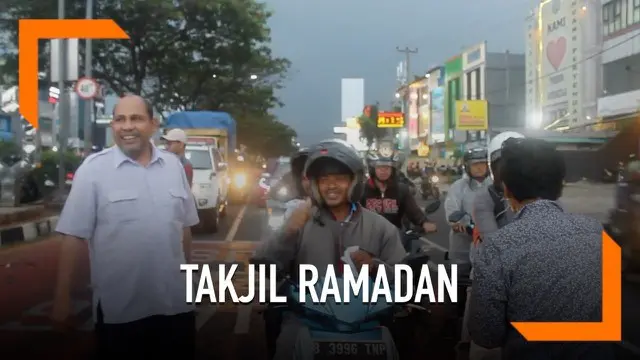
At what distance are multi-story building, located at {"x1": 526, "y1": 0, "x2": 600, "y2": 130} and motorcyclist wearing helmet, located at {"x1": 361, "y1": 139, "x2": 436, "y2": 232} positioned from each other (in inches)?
53.3

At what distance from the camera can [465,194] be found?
13.0ft

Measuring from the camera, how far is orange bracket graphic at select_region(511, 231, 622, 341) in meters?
1.91

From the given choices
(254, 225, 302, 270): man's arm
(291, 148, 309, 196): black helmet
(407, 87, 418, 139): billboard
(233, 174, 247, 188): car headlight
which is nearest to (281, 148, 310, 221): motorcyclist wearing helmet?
(291, 148, 309, 196): black helmet

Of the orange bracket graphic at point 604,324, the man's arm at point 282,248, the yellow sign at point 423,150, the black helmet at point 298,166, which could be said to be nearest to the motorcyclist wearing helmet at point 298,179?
the black helmet at point 298,166

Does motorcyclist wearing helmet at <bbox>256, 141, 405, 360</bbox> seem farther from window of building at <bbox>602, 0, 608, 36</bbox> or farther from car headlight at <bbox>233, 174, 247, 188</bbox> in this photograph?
car headlight at <bbox>233, 174, 247, 188</bbox>

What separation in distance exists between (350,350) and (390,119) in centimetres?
139

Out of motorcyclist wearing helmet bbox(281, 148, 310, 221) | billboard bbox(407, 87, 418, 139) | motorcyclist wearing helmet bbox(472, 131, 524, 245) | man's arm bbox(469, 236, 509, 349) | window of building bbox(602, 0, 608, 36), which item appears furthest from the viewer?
billboard bbox(407, 87, 418, 139)

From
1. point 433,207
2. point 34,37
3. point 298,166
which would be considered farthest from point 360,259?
point 433,207

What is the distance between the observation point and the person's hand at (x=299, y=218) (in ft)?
7.97

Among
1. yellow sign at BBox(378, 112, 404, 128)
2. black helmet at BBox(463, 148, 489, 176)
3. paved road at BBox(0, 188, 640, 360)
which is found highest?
yellow sign at BBox(378, 112, 404, 128)

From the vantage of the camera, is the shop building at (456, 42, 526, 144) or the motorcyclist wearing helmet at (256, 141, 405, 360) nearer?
the motorcyclist wearing helmet at (256, 141, 405, 360)

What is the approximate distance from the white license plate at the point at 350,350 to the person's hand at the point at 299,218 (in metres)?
0.38

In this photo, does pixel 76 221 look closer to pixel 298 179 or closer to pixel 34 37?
pixel 34 37

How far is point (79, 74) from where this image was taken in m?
2.38
